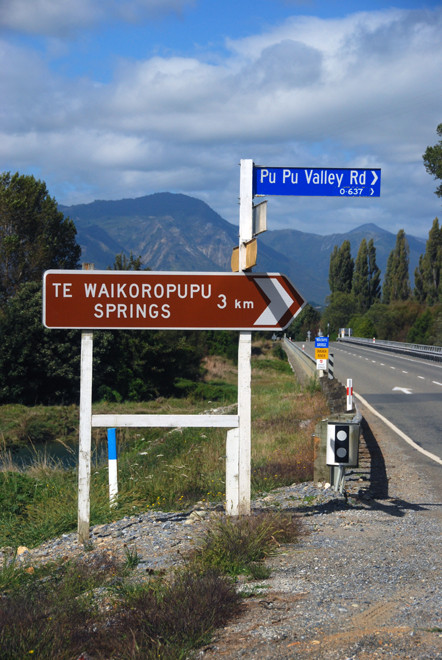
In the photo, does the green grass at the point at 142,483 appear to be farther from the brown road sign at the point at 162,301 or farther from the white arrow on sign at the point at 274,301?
the white arrow on sign at the point at 274,301

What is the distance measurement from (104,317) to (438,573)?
3951mm

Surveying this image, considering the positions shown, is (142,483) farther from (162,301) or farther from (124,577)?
(124,577)

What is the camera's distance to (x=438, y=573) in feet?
16.4

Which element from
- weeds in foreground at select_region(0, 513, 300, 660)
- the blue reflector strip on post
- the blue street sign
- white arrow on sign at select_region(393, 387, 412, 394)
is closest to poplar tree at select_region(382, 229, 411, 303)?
white arrow on sign at select_region(393, 387, 412, 394)

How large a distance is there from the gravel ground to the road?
650 cm

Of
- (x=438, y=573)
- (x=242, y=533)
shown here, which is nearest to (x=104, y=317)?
(x=242, y=533)

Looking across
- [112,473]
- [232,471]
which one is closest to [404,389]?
[112,473]

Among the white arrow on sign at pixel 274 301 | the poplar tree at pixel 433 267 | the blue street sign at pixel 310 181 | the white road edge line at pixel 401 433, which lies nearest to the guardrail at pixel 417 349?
the poplar tree at pixel 433 267

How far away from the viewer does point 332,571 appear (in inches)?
201

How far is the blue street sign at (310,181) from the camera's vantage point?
725cm

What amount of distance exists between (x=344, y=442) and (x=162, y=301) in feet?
9.47

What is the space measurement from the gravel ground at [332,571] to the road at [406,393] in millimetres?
6503

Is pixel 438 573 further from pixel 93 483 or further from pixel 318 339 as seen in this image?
pixel 318 339

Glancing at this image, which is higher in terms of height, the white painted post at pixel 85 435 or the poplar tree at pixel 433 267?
the poplar tree at pixel 433 267
